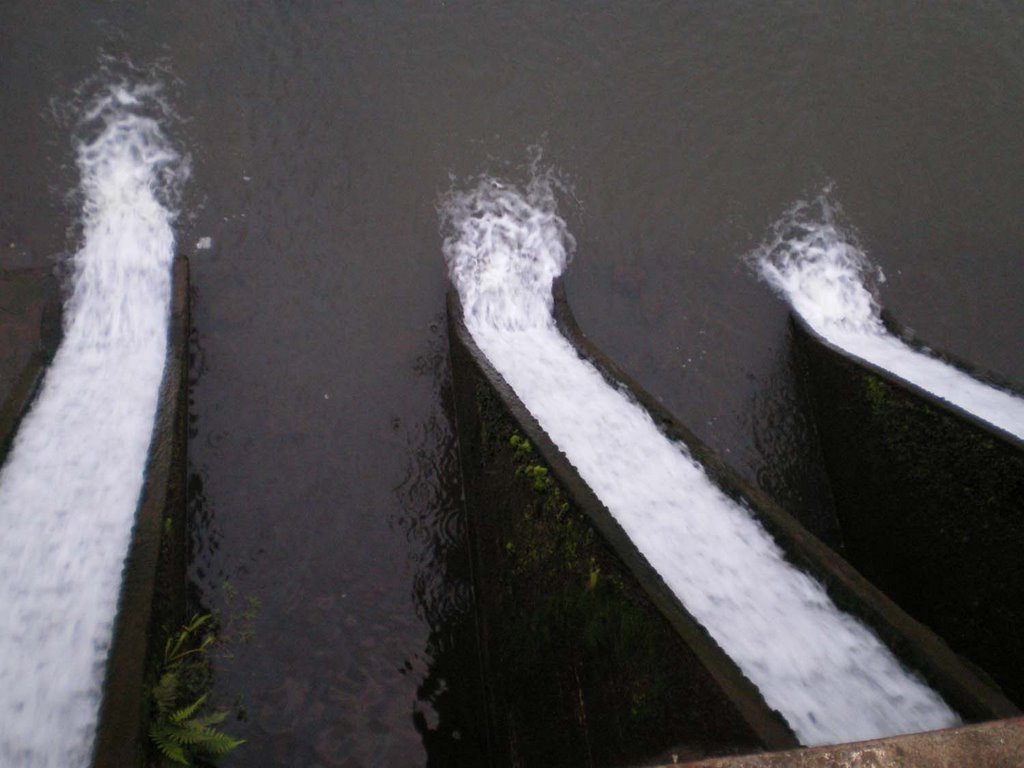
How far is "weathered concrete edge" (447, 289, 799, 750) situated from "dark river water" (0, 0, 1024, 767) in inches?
47.7

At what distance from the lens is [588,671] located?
402 centimetres

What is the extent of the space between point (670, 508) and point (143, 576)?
136 inches

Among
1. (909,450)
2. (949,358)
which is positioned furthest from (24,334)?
(949,358)

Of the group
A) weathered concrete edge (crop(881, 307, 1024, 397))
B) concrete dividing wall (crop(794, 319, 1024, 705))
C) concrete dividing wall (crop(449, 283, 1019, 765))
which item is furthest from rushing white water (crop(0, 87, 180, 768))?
weathered concrete edge (crop(881, 307, 1024, 397))

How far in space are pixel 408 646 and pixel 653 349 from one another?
3572 millimetres

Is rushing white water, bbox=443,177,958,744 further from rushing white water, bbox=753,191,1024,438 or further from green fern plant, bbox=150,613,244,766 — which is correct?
green fern plant, bbox=150,613,244,766

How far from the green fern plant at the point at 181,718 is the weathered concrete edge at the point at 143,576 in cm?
14

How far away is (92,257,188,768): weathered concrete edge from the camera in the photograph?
3383mm

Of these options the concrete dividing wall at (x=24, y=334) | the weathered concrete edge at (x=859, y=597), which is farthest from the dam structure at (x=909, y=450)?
the concrete dividing wall at (x=24, y=334)

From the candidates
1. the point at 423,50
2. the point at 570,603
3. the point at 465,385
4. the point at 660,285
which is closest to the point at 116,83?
the point at 423,50

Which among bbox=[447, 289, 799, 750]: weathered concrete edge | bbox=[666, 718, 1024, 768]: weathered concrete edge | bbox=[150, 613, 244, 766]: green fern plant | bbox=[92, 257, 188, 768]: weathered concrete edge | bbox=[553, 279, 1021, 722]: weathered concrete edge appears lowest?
bbox=[150, 613, 244, 766]: green fern plant

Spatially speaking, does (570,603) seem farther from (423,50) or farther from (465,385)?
(423,50)

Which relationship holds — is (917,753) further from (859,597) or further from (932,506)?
(932,506)

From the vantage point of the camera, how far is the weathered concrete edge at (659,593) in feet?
11.0
